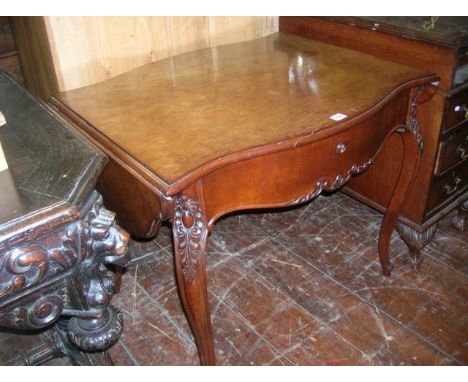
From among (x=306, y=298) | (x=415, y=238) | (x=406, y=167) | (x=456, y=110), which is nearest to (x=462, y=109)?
(x=456, y=110)

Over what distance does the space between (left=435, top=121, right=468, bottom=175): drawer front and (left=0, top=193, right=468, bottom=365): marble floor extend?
39cm

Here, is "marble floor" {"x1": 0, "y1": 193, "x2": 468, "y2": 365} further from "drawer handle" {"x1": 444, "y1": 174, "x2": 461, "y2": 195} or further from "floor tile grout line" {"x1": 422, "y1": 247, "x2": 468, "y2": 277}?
"drawer handle" {"x1": 444, "y1": 174, "x2": 461, "y2": 195}

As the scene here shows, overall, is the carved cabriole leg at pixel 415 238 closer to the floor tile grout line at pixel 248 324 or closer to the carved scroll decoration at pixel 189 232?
the floor tile grout line at pixel 248 324

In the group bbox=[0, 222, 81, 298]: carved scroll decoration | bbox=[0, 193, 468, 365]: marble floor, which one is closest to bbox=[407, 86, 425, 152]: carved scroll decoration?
bbox=[0, 193, 468, 365]: marble floor

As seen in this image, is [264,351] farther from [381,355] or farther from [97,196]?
[97,196]

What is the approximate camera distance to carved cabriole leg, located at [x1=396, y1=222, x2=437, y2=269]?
170 cm

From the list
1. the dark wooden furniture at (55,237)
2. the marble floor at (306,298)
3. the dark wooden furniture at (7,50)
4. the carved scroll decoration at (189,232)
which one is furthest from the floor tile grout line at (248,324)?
the dark wooden furniture at (7,50)

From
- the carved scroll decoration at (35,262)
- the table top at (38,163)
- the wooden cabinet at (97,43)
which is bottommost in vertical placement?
the carved scroll decoration at (35,262)

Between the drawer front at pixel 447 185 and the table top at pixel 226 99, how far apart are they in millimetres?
454

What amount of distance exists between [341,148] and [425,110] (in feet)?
1.64

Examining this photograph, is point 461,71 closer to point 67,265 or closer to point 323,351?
point 323,351

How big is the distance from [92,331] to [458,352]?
43.0 inches

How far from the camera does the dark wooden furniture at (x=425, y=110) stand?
137cm

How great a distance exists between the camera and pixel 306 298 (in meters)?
1.64
